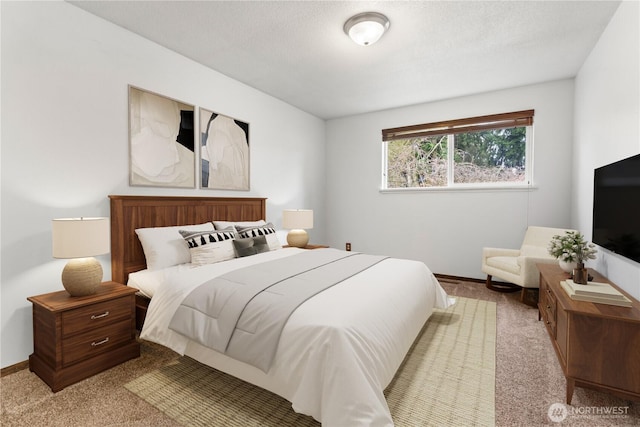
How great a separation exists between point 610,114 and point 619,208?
3.01 ft

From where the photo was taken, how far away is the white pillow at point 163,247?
104 inches

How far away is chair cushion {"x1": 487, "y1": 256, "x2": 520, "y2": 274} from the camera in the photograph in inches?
135

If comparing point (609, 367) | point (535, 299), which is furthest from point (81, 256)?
point (535, 299)

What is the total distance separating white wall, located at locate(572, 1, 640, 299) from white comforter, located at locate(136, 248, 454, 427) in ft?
5.37

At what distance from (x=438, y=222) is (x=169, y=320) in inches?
152

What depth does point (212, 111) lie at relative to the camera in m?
3.48

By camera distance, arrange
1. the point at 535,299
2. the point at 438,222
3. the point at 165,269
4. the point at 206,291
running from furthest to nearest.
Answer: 1. the point at 438,222
2. the point at 535,299
3. the point at 165,269
4. the point at 206,291

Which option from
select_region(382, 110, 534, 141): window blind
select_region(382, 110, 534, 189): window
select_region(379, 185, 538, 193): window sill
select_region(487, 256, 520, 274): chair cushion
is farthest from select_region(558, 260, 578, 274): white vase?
select_region(382, 110, 534, 141): window blind

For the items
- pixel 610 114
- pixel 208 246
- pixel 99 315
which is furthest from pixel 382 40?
pixel 99 315

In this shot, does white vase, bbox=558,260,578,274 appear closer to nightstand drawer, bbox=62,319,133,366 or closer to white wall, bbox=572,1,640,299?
white wall, bbox=572,1,640,299

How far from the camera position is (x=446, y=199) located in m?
4.55

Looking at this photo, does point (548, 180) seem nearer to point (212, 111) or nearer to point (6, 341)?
point (212, 111)

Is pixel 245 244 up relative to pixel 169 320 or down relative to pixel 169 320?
up

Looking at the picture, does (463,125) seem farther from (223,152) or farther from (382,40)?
(223,152)
